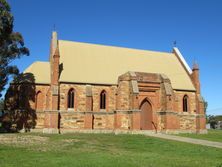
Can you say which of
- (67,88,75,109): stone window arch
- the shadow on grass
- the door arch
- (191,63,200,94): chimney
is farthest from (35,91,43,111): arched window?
(191,63,200,94): chimney

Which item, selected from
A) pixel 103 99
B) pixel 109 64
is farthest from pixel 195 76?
pixel 103 99

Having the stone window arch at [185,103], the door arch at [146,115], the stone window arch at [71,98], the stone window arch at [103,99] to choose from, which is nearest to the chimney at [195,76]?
the stone window arch at [185,103]

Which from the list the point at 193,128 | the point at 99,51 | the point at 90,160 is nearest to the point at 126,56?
the point at 99,51

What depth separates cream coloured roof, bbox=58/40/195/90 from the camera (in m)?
39.2

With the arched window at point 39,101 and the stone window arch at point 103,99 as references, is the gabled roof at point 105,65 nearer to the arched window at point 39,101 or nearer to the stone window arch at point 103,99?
the stone window arch at point 103,99

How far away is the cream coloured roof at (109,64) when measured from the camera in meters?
39.2

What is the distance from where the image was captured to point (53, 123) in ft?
116

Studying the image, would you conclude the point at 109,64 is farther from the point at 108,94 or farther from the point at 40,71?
the point at 40,71

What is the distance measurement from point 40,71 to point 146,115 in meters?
15.2

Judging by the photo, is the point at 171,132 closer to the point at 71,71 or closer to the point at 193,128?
the point at 193,128

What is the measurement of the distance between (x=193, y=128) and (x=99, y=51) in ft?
57.5

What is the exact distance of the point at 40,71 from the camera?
39688 millimetres

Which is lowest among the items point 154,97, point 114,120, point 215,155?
point 215,155

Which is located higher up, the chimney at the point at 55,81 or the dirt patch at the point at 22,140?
the chimney at the point at 55,81
